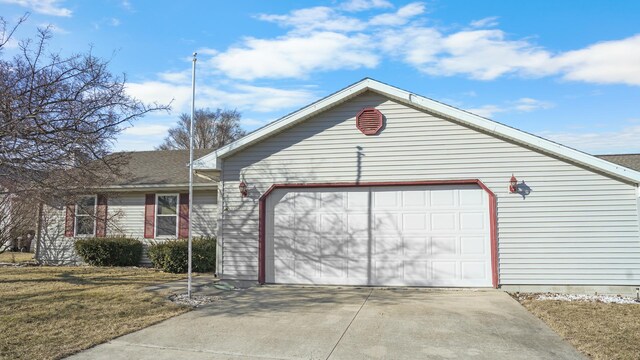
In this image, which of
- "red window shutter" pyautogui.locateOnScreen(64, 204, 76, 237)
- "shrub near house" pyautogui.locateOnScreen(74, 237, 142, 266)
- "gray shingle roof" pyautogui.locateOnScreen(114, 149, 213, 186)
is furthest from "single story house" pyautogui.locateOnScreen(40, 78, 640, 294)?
"red window shutter" pyautogui.locateOnScreen(64, 204, 76, 237)

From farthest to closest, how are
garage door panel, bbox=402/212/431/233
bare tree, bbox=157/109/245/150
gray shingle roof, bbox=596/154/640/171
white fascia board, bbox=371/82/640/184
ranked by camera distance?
bare tree, bbox=157/109/245/150 → gray shingle roof, bbox=596/154/640/171 → garage door panel, bbox=402/212/431/233 → white fascia board, bbox=371/82/640/184

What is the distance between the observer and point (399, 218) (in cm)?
1043

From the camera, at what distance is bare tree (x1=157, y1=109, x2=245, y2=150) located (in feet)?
137

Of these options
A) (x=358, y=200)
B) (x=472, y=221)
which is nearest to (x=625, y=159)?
(x=472, y=221)

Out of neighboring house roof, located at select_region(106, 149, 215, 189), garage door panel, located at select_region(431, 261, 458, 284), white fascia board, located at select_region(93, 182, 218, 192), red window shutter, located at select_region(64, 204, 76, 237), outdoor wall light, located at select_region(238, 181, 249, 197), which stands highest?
neighboring house roof, located at select_region(106, 149, 215, 189)

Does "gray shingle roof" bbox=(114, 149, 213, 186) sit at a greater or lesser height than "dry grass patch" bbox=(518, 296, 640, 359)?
greater

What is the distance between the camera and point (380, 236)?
10445 mm

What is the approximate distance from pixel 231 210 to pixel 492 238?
19.7 feet

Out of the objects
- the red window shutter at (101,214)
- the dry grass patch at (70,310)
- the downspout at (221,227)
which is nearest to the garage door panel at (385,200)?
the downspout at (221,227)

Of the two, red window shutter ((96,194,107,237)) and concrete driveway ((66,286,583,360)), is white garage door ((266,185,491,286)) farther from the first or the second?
red window shutter ((96,194,107,237))

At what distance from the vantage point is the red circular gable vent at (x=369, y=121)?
10.5m

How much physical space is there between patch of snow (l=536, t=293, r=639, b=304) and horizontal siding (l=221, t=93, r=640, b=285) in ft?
1.06

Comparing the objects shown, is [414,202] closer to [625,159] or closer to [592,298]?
[592,298]

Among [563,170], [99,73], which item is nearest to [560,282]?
[563,170]
